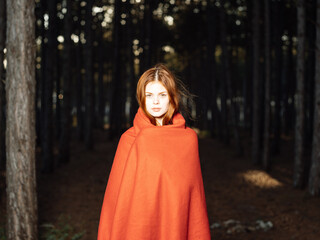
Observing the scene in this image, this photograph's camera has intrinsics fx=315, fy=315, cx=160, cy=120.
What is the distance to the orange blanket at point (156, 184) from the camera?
2.88 metres

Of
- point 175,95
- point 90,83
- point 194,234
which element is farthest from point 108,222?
point 90,83

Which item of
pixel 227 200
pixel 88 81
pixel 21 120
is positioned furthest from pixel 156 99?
pixel 88 81

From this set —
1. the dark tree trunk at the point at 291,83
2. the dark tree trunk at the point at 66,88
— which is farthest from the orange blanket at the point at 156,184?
the dark tree trunk at the point at 291,83

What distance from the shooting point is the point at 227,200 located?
30.9 feet

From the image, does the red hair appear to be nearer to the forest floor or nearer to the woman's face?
the woman's face

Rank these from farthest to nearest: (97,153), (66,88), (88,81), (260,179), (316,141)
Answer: (88,81), (97,153), (66,88), (260,179), (316,141)

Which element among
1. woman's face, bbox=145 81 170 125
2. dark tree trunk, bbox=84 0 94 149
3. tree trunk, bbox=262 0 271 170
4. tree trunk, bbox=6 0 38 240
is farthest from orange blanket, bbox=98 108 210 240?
dark tree trunk, bbox=84 0 94 149

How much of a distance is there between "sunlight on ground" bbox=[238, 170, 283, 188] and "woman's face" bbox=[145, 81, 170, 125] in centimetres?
888

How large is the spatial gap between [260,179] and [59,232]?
7642 mm

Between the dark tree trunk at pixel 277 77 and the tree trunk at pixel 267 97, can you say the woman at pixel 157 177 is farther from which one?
the dark tree trunk at pixel 277 77

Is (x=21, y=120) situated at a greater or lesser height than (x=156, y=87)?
lesser

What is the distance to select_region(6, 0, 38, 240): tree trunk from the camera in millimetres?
4934

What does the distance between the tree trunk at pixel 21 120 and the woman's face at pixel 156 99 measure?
2834 mm

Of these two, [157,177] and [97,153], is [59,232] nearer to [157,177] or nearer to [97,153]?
[157,177]
